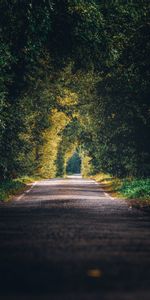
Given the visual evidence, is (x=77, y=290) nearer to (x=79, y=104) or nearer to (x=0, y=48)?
(x=0, y=48)

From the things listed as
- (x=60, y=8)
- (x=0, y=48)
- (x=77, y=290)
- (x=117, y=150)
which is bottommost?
(x=77, y=290)

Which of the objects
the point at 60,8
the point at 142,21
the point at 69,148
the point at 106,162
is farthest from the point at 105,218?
the point at 69,148

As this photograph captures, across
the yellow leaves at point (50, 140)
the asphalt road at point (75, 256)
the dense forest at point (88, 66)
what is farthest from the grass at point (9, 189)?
the yellow leaves at point (50, 140)

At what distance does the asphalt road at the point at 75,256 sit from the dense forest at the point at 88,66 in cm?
748

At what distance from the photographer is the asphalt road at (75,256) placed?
7.19 m

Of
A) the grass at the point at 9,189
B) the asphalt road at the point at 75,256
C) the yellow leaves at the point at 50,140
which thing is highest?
the yellow leaves at the point at 50,140

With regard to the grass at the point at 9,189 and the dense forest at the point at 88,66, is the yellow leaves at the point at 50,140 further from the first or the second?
the grass at the point at 9,189

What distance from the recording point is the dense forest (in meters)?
22.8

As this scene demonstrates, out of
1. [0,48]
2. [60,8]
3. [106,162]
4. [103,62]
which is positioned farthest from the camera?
[106,162]

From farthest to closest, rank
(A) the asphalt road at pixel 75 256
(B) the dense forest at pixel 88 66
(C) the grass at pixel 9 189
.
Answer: (C) the grass at pixel 9 189, (B) the dense forest at pixel 88 66, (A) the asphalt road at pixel 75 256

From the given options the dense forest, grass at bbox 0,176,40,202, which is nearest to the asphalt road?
the dense forest

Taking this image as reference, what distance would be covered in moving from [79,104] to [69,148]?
148 ft

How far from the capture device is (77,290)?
7160 mm

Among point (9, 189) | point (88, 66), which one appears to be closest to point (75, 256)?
point (88, 66)
